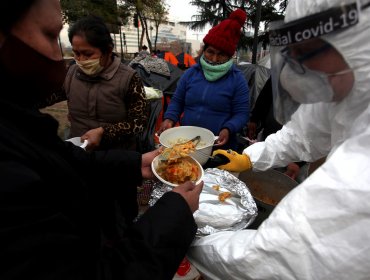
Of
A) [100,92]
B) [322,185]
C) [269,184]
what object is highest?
[100,92]

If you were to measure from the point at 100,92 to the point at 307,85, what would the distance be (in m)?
1.51

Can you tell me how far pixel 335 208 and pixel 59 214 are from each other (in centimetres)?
79

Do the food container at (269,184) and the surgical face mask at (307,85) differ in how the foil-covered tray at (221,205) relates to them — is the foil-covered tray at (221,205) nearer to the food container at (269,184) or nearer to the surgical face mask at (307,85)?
the food container at (269,184)

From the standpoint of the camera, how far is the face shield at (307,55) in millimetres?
806

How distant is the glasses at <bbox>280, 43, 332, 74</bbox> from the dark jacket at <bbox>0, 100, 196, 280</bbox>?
26.3 inches

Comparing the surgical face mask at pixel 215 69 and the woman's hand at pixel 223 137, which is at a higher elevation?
the surgical face mask at pixel 215 69

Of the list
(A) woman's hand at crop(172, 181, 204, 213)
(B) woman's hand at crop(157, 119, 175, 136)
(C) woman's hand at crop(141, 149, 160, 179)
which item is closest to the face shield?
(A) woman's hand at crop(172, 181, 204, 213)

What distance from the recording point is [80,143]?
1.92 meters

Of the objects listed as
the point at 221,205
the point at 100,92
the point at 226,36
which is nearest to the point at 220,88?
the point at 226,36

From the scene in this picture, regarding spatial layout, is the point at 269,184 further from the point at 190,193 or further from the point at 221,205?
the point at 190,193

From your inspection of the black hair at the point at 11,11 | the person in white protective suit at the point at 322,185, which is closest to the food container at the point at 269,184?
the person in white protective suit at the point at 322,185

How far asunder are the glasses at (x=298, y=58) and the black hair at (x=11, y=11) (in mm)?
862

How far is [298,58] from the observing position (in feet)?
3.18

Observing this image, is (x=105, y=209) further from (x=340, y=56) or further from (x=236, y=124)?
(x=236, y=124)
